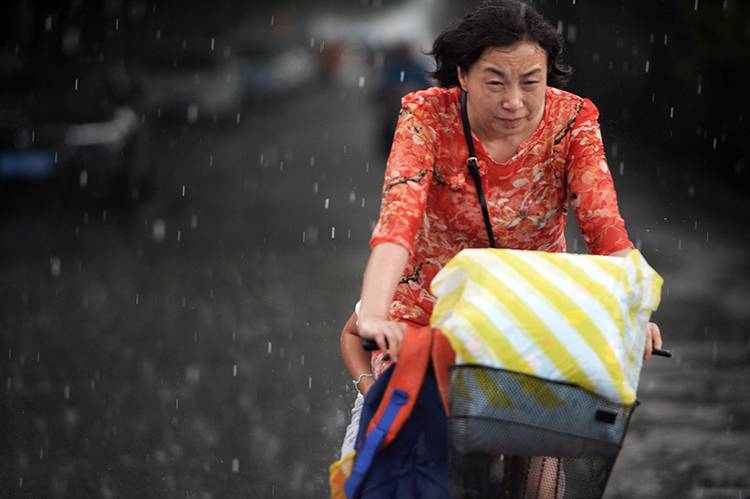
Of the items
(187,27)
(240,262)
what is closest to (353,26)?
Result: (187,27)

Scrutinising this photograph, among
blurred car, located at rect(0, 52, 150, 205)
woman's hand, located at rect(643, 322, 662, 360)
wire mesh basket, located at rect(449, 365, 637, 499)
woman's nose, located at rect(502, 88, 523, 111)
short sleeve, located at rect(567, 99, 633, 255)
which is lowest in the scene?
blurred car, located at rect(0, 52, 150, 205)

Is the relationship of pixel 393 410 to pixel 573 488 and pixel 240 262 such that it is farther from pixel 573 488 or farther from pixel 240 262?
pixel 240 262

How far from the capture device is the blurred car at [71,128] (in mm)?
14203

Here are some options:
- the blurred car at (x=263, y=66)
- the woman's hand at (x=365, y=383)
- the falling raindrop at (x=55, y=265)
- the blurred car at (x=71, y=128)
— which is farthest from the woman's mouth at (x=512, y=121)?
the blurred car at (x=263, y=66)

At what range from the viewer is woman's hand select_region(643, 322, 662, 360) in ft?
8.52

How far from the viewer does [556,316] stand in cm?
237

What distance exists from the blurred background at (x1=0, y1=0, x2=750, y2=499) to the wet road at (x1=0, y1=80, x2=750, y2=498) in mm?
22

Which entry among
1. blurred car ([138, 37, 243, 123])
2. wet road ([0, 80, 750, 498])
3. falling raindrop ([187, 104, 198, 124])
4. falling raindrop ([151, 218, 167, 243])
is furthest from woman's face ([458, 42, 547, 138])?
falling raindrop ([187, 104, 198, 124])

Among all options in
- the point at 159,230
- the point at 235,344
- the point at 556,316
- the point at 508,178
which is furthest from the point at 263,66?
the point at 556,316

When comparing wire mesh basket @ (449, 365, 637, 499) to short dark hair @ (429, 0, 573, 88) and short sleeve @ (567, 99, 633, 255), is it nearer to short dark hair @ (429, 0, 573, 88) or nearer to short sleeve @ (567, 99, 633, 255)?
short sleeve @ (567, 99, 633, 255)

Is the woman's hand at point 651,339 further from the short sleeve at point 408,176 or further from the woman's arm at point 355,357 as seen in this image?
the woman's arm at point 355,357

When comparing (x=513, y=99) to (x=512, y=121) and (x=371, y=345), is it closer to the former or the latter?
(x=512, y=121)

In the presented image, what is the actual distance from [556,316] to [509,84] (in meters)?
0.80

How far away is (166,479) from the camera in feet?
18.1
